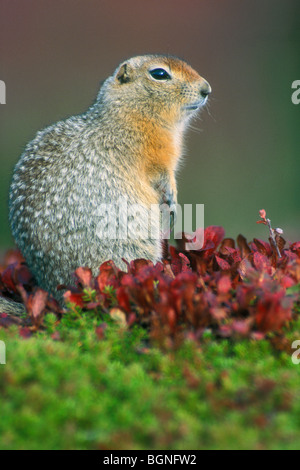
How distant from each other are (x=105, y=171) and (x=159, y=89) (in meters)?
1.40

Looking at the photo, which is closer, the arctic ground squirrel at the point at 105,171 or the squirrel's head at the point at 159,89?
the arctic ground squirrel at the point at 105,171

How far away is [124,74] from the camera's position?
5.77 metres

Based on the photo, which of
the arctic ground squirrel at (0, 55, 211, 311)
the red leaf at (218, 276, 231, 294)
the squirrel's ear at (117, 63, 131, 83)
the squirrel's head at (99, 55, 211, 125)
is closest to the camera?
the red leaf at (218, 276, 231, 294)

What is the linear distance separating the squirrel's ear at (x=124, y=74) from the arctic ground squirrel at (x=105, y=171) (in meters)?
0.01

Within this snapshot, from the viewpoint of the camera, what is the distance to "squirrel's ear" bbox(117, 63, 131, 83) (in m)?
5.76

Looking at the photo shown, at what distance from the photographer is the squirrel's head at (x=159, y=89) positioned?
563cm

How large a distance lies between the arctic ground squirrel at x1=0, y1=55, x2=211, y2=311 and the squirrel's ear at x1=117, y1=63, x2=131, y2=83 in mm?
11

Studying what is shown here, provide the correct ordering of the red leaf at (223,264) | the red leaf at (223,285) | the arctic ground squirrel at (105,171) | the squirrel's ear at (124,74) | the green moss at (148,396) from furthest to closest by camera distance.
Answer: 1. the squirrel's ear at (124,74)
2. the arctic ground squirrel at (105,171)
3. the red leaf at (223,264)
4. the red leaf at (223,285)
5. the green moss at (148,396)

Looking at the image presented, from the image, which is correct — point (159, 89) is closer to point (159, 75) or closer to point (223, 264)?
point (159, 75)

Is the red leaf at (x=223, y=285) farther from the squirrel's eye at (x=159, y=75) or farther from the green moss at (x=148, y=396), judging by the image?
the squirrel's eye at (x=159, y=75)

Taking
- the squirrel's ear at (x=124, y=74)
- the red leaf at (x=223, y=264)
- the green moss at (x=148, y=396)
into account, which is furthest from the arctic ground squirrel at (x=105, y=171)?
the green moss at (x=148, y=396)

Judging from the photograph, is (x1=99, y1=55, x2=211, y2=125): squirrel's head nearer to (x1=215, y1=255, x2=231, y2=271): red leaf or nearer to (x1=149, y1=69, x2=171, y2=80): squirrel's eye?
(x1=149, y1=69, x2=171, y2=80): squirrel's eye

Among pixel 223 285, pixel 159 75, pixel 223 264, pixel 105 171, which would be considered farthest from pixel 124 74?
pixel 223 285

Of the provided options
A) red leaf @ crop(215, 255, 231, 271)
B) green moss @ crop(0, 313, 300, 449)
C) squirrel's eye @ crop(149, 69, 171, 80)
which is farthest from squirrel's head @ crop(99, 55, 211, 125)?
green moss @ crop(0, 313, 300, 449)
